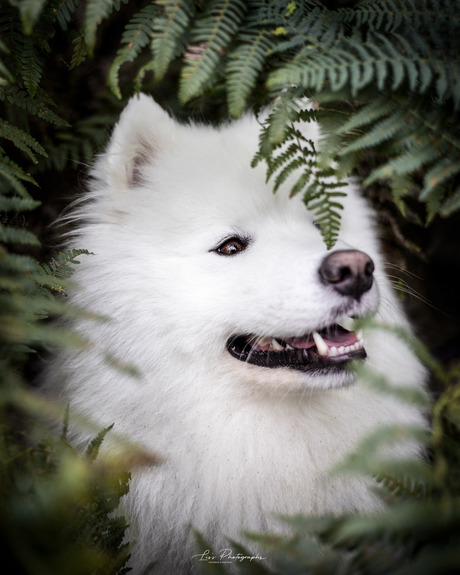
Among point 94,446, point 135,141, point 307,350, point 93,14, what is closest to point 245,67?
point 93,14

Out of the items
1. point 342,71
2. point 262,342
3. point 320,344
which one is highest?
point 342,71

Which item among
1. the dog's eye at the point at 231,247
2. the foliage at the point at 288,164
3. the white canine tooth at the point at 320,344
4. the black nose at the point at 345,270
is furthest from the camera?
the dog's eye at the point at 231,247

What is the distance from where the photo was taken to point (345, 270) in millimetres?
1938

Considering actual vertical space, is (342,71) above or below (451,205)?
above

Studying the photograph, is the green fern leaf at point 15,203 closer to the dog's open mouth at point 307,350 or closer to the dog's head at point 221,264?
the dog's head at point 221,264

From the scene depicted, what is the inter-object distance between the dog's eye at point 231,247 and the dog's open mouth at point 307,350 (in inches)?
16.4

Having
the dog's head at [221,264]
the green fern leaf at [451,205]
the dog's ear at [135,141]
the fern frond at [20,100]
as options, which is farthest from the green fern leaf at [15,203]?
the green fern leaf at [451,205]

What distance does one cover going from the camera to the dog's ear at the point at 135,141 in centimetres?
239

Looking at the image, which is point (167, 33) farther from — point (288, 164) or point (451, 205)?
point (451, 205)

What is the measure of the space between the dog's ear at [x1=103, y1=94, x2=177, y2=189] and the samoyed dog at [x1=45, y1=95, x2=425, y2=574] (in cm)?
1

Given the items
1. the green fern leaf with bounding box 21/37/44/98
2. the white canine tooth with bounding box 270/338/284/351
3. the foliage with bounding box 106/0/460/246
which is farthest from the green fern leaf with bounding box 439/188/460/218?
the green fern leaf with bounding box 21/37/44/98

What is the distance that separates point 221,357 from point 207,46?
1311 mm

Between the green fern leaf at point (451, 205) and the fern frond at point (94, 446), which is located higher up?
the green fern leaf at point (451, 205)

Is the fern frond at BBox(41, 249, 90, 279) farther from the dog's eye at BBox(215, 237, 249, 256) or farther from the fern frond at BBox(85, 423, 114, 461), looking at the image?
the fern frond at BBox(85, 423, 114, 461)
